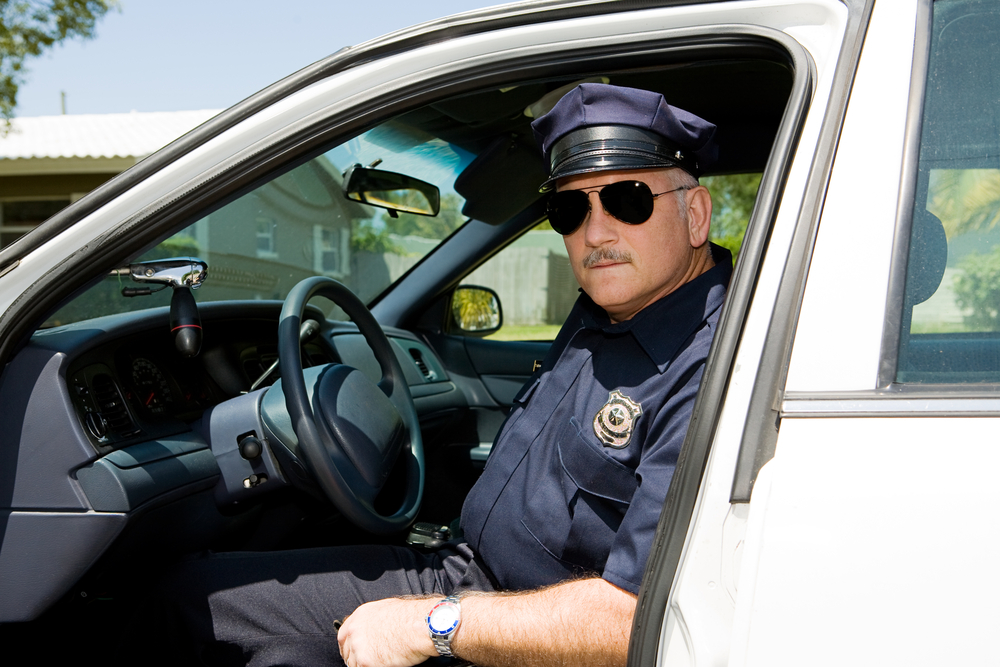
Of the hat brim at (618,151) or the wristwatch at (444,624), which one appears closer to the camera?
the wristwatch at (444,624)

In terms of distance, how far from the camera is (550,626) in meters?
1.17

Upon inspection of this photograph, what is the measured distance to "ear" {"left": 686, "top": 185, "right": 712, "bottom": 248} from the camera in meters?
1.58

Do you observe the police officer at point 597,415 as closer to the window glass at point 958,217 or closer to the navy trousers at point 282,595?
the navy trousers at point 282,595

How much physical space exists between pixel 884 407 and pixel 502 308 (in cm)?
241

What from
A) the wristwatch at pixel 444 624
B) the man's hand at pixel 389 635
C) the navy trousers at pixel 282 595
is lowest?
the navy trousers at pixel 282 595

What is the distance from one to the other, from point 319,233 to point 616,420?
2.10 m

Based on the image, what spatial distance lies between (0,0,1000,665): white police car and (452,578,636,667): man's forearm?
0.18 meters

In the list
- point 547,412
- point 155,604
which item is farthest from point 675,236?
point 155,604

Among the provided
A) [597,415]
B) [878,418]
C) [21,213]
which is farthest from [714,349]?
[21,213]

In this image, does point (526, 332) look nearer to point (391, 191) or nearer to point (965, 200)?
point (391, 191)

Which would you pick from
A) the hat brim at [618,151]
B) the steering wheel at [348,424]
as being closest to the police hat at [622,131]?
the hat brim at [618,151]

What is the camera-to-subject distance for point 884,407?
2.72 ft

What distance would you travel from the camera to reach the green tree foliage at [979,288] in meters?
0.89

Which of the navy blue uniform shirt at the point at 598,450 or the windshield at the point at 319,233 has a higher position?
the windshield at the point at 319,233
